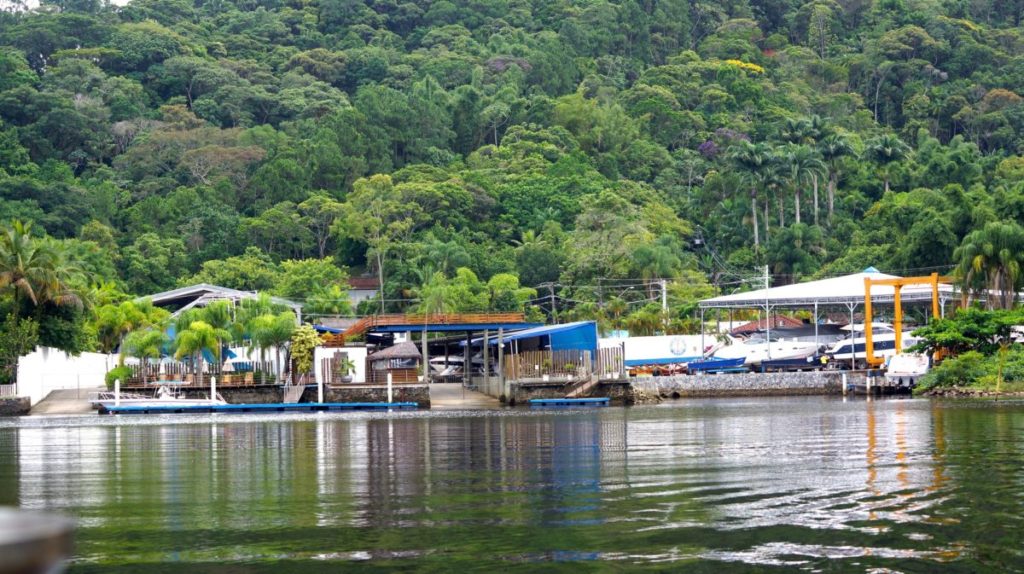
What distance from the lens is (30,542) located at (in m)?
2.72

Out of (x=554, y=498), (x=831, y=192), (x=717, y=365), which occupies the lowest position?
(x=554, y=498)

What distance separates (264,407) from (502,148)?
66737mm

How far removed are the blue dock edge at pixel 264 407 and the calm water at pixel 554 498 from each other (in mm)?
19092

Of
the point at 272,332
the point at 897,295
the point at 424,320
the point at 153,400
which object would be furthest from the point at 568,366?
the point at 153,400

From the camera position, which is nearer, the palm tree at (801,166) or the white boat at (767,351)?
the white boat at (767,351)

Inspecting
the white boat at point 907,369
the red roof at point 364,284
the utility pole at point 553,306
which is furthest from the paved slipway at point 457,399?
the red roof at point 364,284

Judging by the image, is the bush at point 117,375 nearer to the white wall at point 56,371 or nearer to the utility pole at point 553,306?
the white wall at point 56,371

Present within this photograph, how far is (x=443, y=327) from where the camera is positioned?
5828 centimetres

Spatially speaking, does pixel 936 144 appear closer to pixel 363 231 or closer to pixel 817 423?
pixel 363 231

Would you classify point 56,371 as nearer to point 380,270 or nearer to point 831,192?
point 380,270

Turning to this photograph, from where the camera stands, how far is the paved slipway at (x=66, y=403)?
174 feet

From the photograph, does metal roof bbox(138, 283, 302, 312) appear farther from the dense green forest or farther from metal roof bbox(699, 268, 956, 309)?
metal roof bbox(699, 268, 956, 309)

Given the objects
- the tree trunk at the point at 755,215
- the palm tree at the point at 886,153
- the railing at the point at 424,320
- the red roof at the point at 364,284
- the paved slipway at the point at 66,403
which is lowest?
the paved slipway at the point at 66,403

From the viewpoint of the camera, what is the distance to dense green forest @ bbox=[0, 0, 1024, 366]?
86500mm
